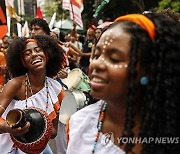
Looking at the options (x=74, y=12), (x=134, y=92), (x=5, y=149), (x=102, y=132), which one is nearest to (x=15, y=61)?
(x=5, y=149)

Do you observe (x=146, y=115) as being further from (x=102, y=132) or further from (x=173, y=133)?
(x=102, y=132)

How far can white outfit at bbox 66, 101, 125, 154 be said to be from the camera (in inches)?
85.3

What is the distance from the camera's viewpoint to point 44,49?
14.5 feet

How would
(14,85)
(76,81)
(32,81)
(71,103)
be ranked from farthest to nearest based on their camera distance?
1. (76,81)
2. (71,103)
3. (32,81)
4. (14,85)

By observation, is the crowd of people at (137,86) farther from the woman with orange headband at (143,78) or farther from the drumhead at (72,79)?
the drumhead at (72,79)

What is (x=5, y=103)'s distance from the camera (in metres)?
3.91

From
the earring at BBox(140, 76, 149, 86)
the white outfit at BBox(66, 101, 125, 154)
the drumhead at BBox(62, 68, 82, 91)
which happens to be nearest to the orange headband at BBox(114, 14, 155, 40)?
the earring at BBox(140, 76, 149, 86)

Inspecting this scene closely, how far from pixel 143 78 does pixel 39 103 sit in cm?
249

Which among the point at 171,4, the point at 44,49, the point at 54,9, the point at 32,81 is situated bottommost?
the point at 54,9

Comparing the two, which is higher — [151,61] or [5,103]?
[151,61]

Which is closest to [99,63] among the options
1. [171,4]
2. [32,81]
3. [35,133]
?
[35,133]

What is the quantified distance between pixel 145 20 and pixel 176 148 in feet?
1.79

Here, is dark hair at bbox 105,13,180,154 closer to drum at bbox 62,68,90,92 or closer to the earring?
the earring

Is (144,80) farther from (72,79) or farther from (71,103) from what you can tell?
(72,79)
